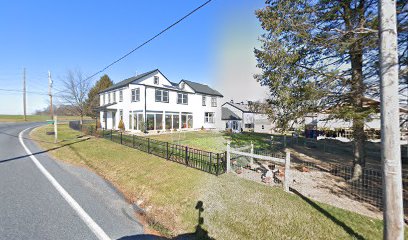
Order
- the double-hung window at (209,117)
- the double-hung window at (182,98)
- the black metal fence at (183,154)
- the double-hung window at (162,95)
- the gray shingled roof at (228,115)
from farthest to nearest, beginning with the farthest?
the gray shingled roof at (228,115) < the double-hung window at (209,117) < the double-hung window at (182,98) < the double-hung window at (162,95) < the black metal fence at (183,154)

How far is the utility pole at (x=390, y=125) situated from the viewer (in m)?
2.88

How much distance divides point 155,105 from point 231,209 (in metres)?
19.5

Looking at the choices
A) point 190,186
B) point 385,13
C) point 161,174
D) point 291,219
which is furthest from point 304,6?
point 161,174

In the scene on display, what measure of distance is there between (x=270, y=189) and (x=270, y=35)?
555 cm

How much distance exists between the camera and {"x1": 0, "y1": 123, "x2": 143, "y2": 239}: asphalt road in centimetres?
402

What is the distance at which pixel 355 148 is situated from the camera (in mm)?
8031

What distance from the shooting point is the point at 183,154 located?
942 cm

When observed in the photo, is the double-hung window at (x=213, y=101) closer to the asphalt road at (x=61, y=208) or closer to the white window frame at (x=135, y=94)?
the white window frame at (x=135, y=94)

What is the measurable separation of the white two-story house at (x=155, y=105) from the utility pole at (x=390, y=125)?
2067 cm

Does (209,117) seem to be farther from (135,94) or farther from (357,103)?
(357,103)

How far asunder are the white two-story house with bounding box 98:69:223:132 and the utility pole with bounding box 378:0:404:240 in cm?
2067

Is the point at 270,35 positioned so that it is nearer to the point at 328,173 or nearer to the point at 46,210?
the point at 328,173

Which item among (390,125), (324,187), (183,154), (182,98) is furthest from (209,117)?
(390,125)

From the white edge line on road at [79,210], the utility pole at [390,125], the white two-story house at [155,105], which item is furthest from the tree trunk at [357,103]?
the white two-story house at [155,105]
